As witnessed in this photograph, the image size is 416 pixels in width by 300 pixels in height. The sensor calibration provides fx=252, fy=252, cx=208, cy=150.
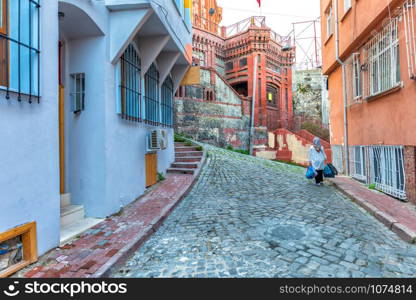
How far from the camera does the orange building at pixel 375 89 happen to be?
5945 mm

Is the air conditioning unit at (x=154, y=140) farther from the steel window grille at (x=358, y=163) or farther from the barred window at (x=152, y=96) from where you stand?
the steel window grille at (x=358, y=163)

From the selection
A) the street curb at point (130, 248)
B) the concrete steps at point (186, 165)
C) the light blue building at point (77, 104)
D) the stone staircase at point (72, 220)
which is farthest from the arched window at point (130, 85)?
the concrete steps at point (186, 165)

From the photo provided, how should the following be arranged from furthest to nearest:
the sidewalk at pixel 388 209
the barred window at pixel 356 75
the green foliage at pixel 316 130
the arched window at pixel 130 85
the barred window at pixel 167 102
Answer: the green foliage at pixel 316 130 → the barred window at pixel 167 102 → the barred window at pixel 356 75 → the arched window at pixel 130 85 → the sidewalk at pixel 388 209

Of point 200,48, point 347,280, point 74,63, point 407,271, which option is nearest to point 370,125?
point 407,271

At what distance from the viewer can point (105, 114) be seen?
4.89m

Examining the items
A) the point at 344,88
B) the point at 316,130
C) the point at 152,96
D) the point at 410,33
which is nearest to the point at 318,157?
the point at 410,33

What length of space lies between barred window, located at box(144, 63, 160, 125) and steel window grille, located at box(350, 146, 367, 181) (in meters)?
7.17

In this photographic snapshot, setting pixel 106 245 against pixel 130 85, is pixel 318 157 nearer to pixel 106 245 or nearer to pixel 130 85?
pixel 130 85

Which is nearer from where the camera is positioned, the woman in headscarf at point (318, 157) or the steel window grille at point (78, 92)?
the steel window grille at point (78, 92)

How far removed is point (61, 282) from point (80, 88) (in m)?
3.59

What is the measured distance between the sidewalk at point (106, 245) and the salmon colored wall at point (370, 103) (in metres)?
5.86

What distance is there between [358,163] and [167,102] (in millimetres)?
7526

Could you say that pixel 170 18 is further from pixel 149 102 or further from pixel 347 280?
pixel 347 280

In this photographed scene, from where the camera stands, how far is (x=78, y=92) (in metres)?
5.02
